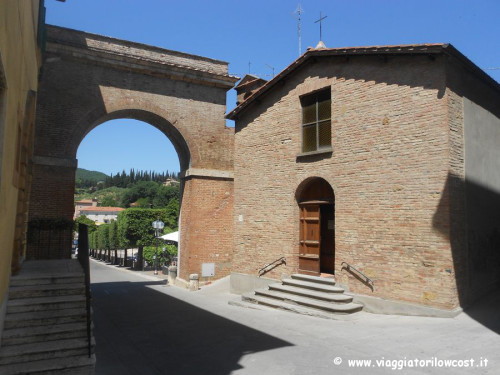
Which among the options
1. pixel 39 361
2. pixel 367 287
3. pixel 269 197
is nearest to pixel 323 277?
pixel 367 287

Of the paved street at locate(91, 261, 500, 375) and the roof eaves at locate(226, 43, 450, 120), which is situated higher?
the roof eaves at locate(226, 43, 450, 120)

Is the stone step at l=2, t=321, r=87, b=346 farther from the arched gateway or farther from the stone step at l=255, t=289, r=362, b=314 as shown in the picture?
the arched gateway

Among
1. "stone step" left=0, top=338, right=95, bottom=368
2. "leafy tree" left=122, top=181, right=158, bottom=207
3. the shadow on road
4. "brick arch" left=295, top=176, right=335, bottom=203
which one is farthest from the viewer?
"leafy tree" left=122, top=181, right=158, bottom=207

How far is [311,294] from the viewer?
9859 mm

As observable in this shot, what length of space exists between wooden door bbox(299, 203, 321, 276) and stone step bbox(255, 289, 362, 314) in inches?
48.0

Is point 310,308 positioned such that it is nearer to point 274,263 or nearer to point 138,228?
point 274,263

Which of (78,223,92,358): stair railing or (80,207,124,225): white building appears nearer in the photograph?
(78,223,92,358): stair railing

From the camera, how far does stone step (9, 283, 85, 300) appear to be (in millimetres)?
5930

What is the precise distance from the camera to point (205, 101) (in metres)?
16.8

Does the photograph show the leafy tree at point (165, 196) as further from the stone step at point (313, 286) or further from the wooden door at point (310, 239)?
the stone step at point (313, 286)

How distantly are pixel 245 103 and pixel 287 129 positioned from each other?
2.18 m

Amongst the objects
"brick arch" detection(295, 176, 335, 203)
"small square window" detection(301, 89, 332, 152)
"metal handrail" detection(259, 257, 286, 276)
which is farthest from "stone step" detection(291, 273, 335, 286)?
"small square window" detection(301, 89, 332, 152)

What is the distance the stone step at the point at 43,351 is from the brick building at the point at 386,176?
6664 millimetres

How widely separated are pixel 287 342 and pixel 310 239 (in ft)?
15.7
